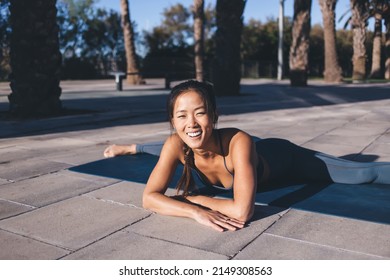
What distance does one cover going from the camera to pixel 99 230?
2.85m

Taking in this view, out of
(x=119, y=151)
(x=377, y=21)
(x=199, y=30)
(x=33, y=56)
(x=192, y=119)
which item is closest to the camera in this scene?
(x=192, y=119)

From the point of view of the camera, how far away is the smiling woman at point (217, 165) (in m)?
2.75

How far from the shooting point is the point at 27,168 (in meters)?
4.61

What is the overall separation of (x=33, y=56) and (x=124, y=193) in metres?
6.16

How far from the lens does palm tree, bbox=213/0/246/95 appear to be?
13.1 m

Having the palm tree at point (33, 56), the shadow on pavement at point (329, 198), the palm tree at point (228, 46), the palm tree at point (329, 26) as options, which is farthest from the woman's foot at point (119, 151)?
the palm tree at point (329, 26)

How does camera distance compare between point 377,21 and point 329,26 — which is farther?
point 377,21

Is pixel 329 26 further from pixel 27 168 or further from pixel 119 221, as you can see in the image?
pixel 119 221

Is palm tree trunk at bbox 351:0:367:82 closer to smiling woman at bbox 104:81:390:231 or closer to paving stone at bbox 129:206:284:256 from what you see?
smiling woman at bbox 104:81:390:231

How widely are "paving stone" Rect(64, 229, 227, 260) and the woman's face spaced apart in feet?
2.22

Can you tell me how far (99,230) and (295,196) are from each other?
5.43 feet

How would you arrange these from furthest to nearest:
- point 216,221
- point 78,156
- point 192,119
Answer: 1. point 78,156
2. point 216,221
3. point 192,119

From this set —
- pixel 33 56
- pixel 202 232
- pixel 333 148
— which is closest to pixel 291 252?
pixel 202 232
